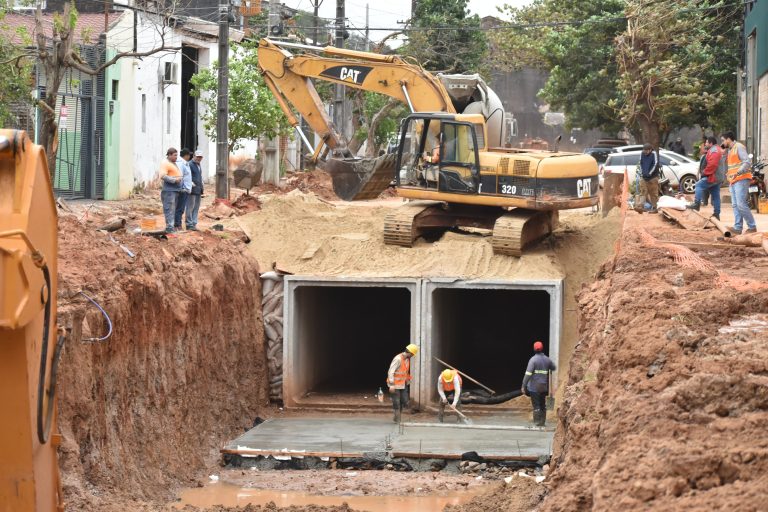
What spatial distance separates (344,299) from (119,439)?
13.6 meters

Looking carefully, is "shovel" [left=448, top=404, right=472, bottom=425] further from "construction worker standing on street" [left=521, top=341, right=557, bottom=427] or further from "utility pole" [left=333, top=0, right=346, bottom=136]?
"utility pole" [left=333, top=0, right=346, bottom=136]

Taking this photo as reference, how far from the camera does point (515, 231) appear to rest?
75.3 ft

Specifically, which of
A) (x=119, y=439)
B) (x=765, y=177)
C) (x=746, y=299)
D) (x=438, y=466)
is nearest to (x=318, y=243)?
(x=438, y=466)

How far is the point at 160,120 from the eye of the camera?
36.3m

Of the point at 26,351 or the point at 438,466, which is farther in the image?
the point at 438,466

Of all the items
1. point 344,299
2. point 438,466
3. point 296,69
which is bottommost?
point 438,466

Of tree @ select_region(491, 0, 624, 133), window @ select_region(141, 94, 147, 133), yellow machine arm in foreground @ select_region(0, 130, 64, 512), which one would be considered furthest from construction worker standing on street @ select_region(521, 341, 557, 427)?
tree @ select_region(491, 0, 624, 133)

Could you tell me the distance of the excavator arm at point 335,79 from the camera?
79.4 ft

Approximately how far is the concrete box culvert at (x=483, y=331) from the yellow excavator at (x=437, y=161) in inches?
68.3

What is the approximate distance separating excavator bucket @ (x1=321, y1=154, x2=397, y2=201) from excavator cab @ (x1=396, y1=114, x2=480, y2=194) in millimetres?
1754

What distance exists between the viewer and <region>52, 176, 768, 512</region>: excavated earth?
6215 millimetres

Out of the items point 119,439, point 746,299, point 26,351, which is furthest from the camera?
point 119,439

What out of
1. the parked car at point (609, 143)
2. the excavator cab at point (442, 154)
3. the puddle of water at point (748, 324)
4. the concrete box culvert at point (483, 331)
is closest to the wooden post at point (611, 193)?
the concrete box culvert at point (483, 331)

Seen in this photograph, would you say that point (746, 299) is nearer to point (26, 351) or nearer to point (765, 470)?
point (765, 470)
